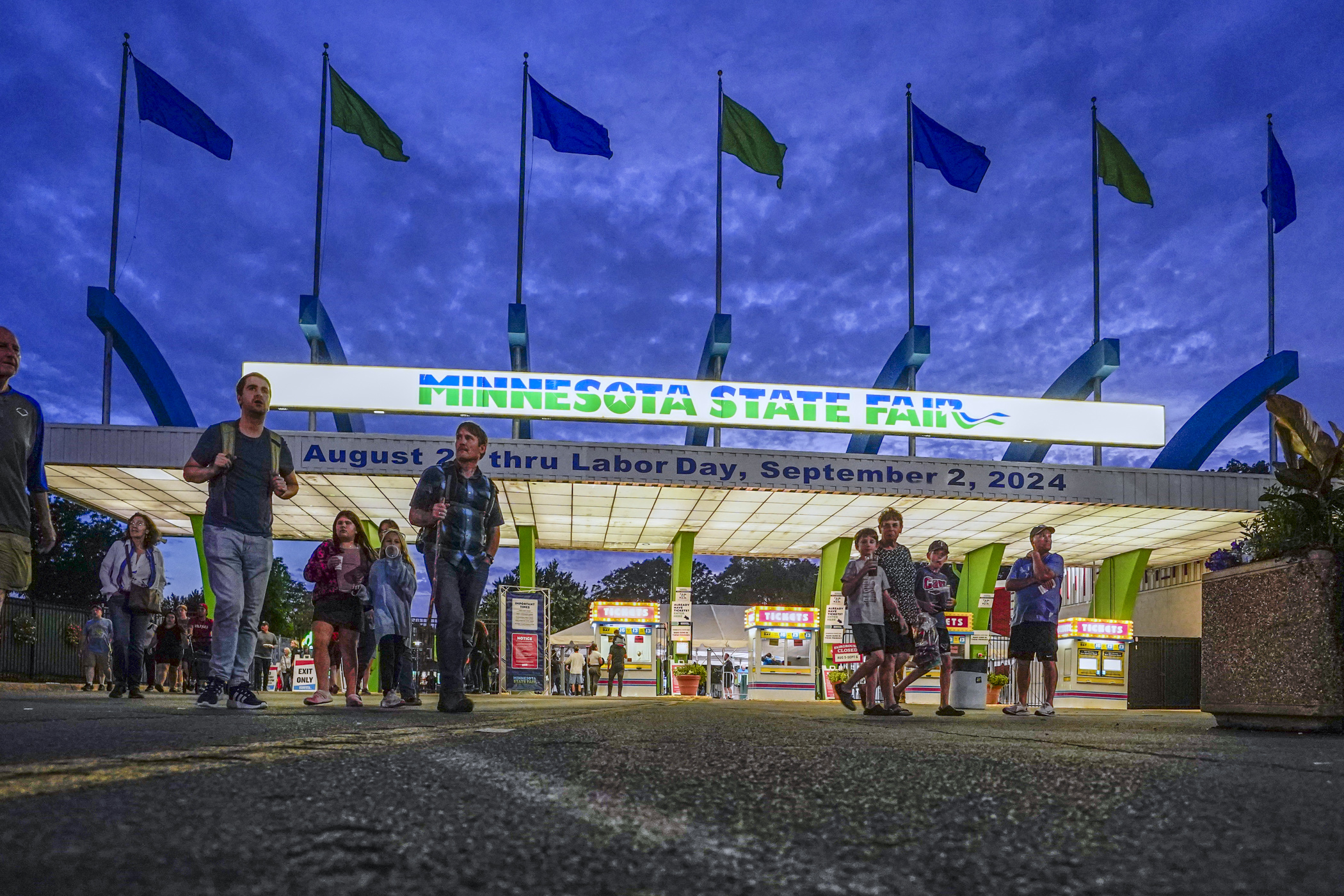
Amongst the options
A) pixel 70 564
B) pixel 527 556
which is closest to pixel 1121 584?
pixel 527 556

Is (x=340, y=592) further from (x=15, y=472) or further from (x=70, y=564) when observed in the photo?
(x=70, y=564)

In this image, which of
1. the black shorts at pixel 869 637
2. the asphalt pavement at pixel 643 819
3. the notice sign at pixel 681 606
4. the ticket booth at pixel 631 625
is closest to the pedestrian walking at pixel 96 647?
the black shorts at pixel 869 637

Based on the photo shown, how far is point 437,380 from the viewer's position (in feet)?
68.1

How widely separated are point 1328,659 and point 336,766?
5.15 m

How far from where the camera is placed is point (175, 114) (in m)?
20.8

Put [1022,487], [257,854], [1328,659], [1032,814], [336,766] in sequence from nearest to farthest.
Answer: [257,854], [1032,814], [336,766], [1328,659], [1022,487]

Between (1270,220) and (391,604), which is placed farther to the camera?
(1270,220)

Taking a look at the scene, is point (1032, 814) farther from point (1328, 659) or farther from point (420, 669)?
point (420, 669)

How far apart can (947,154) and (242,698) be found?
2204cm

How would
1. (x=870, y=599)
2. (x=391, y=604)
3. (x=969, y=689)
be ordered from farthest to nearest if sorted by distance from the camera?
(x=969, y=689)
(x=391, y=604)
(x=870, y=599)

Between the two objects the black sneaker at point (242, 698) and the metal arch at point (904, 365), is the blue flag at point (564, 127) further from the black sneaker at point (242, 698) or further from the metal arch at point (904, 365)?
the black sneaker at point (242, 698)

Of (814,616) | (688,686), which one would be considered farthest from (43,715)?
(814,616)

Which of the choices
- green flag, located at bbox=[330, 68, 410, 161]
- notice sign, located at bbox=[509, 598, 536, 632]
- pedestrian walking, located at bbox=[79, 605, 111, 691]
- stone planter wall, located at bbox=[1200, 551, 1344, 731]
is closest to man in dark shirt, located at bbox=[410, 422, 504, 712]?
stone planter wall, located at bbox=[1200, 551, 1344, 731]

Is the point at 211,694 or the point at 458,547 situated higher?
the point at 458,547
